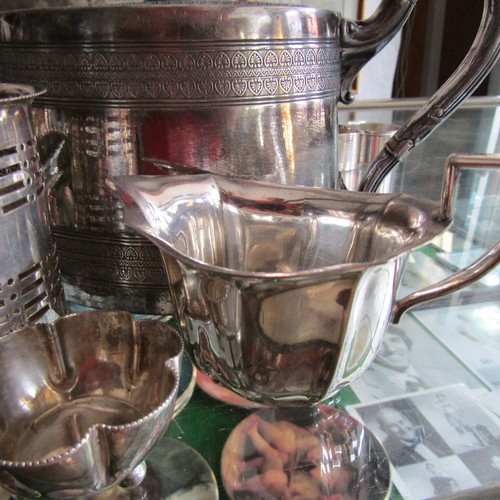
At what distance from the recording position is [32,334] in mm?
434

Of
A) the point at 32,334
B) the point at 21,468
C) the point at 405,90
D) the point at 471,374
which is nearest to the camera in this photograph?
the point at 21,468

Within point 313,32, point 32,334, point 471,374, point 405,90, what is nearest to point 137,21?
point 313,32

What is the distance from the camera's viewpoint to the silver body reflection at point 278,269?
1.08 feet

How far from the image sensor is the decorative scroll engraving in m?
0.52

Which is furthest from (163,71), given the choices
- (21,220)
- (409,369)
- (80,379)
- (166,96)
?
(409,369)

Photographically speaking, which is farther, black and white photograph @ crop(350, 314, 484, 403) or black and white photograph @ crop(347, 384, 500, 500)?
black and white photograph @ crop(350, 314, 484, 403)

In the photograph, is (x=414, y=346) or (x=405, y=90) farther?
(x=405, y=90)

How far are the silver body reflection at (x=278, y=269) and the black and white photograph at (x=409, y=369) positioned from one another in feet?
0.61

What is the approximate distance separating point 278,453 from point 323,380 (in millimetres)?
121

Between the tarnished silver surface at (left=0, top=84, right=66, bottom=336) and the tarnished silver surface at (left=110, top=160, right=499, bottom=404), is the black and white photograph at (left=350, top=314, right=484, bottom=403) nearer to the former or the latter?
the tarnished silver surface at (left=110, top=160, right=499, bottom=404)

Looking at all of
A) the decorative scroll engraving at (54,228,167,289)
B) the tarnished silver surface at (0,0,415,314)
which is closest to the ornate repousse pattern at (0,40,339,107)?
the tarnished silver surface at (0,0,415,314)

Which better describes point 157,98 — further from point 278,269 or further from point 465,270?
point 465,270

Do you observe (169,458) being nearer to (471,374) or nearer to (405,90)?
(471,374)

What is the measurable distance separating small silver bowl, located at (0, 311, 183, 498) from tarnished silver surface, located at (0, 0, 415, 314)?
9 centimetres
